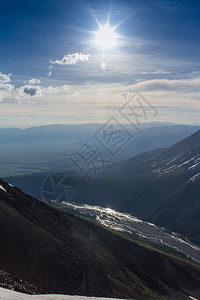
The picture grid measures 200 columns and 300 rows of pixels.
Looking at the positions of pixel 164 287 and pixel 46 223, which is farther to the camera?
pixel 164 287

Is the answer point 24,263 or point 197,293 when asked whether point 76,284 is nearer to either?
point 24,263

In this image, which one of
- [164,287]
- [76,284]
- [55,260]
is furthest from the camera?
[164,287]

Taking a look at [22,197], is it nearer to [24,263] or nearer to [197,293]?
[24,263]

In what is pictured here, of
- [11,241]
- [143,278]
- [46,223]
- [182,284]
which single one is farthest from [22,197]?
[182,284]

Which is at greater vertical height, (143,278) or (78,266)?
(78,266)

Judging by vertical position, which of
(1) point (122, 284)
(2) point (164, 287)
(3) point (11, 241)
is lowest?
(2) point (164, 287)

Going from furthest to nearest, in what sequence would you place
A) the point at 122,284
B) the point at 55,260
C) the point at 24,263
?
the point at 122,284
the point at 55,260
the point at 24,263

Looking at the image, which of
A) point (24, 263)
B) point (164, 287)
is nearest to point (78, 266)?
point (24, 263)
